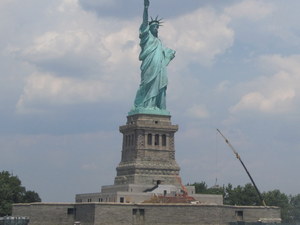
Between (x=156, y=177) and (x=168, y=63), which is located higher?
(x=168, y=63)

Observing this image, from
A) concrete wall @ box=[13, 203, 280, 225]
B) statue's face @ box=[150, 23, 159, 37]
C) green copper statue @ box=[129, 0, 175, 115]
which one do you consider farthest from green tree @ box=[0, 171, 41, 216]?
statue's face @ box=[150, 23, 159, 37]

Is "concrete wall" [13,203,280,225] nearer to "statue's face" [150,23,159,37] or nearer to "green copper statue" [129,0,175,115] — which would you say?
"green copper statue" [129,0,175,115]

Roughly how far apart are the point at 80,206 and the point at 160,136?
15391 mm

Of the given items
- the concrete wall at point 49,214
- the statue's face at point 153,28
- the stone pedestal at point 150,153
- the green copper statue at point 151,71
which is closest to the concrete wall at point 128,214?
the concrete wall at point 49,214

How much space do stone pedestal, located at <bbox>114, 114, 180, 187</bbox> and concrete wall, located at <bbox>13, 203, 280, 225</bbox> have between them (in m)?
9.50

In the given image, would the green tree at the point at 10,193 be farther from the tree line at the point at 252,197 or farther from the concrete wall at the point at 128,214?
the tree line at the point at 252,197

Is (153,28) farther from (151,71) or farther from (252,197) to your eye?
(252,197)

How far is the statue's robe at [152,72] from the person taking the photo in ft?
317

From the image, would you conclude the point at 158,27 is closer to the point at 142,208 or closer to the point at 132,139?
the point at 132,139

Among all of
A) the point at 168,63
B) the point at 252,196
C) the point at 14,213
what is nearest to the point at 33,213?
the point at 14,213

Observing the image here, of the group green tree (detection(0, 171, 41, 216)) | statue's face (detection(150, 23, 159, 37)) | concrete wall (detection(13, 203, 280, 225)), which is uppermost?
statue's face (detection(150, 23, 159, 37))

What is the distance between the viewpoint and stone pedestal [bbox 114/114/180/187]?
93750mm

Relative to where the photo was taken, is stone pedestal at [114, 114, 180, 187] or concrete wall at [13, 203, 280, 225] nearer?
concrete wall at [13, 203, 280, 225]

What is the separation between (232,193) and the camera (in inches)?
4616
